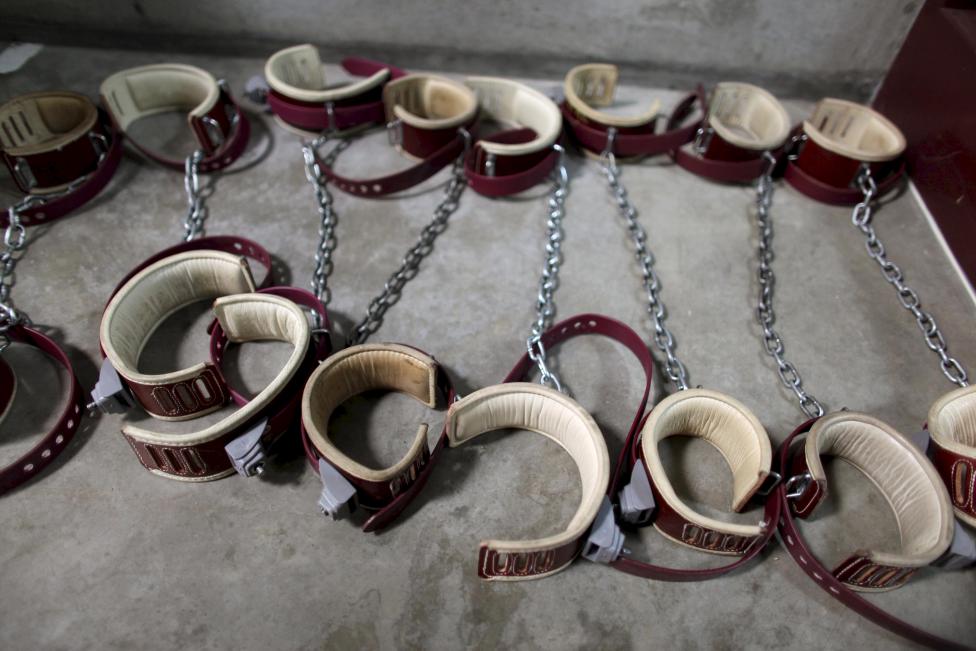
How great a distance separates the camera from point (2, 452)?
329 cm

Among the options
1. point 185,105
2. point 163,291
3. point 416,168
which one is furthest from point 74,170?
point 416,168

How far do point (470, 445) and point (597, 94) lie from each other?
10.8ft

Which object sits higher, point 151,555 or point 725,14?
point 725,14

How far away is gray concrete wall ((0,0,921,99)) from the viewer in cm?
519

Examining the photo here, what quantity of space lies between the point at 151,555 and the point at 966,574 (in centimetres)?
379

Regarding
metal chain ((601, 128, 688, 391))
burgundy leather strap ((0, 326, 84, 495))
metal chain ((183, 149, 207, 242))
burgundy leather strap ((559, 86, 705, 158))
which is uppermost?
burgundy leather strap ((559, 86, 705, 158))

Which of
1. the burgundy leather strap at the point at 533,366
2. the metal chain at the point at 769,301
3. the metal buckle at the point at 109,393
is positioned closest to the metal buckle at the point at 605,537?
the burgundy leather strap at the point at 533,366

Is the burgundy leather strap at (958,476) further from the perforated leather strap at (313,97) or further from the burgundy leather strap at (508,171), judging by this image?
the perforated leather strap at (313,97)

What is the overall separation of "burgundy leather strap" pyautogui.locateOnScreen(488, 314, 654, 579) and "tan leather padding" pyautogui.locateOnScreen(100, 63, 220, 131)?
2.98m

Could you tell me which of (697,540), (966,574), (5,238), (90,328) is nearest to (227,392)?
(90,328)

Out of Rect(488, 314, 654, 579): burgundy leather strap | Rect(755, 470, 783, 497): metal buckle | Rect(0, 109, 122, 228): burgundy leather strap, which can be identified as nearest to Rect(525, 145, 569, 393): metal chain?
Rect(488, 314, 654, 579): burgundy leather strap

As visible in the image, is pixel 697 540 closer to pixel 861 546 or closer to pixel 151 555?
pixel 861 546

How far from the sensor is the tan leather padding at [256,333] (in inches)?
115

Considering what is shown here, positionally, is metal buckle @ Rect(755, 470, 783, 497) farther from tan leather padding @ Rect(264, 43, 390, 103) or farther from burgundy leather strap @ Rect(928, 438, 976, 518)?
tan leather padding @ Rect(264, 43, 390, 103)
